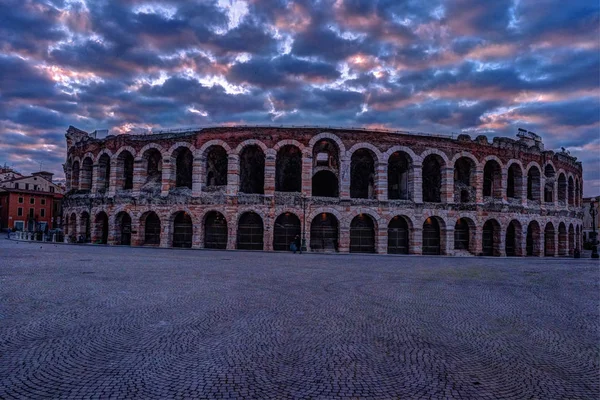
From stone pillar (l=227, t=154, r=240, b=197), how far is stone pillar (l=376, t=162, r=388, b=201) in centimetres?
1103

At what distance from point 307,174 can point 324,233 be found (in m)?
4.82

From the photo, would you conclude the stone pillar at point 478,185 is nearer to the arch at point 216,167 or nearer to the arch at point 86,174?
the arch at point 216,167

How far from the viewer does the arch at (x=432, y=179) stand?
3139cm

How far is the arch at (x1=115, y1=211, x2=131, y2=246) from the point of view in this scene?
100ft

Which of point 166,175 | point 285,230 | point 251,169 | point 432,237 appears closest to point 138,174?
point 166,175

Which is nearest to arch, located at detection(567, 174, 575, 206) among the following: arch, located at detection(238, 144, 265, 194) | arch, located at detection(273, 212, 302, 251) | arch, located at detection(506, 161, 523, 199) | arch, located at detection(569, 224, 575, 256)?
arch, located at detection(569, 224, 575, 256)

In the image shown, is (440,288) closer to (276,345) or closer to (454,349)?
(454,349)

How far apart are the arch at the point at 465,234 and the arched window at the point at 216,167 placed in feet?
67.9

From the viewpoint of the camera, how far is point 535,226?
1318 inches

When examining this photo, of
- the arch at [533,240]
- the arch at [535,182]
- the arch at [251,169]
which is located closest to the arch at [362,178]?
the arch at [251,169]

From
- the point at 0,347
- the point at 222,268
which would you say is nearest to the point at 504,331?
the point at 0,347

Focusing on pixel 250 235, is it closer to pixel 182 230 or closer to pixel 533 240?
pixel 182 230

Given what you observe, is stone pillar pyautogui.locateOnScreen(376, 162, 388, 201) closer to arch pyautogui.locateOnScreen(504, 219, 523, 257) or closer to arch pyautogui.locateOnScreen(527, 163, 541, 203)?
arch pyautogui.locateOnScreen(504, 219, 523, 257)

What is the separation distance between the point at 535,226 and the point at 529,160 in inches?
245
